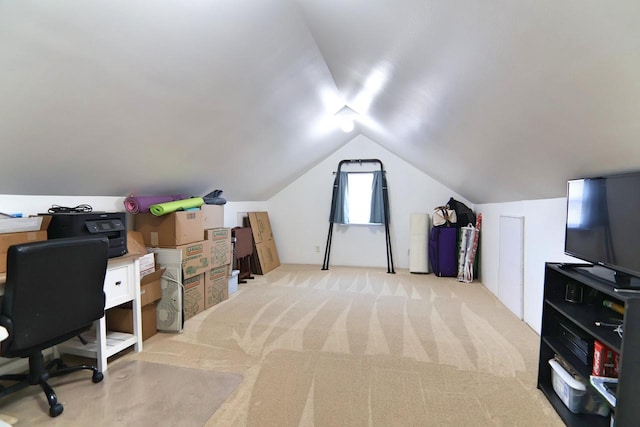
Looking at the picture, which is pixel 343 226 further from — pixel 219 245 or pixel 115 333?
pixel 115 333

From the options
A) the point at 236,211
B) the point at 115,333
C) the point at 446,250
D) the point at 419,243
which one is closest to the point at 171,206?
the point at 115,333

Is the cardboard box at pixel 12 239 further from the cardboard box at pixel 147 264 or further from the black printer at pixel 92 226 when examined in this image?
the cardboard box at pixel 147 264

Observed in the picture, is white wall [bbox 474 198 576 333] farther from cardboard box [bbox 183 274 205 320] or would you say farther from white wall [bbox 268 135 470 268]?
cardboard box [bbox 183 274 205 320]

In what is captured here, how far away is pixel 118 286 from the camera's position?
234cm

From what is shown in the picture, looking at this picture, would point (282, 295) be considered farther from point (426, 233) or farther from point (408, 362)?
point (426, 233)

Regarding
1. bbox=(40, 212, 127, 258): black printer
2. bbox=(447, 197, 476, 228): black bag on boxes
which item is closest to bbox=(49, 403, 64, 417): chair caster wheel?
bbox=(40, 212, 127, 258): black printer

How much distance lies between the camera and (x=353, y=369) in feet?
7.30

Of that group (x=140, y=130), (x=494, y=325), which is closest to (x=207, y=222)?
(x=140, y=130)

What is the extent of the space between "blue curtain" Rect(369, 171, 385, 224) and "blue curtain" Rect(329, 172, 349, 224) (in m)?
0.47

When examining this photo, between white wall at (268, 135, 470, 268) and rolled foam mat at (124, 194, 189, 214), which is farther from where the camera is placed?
white wall at (268, 135, 470, 268)

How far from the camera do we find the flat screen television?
1419 millimetres

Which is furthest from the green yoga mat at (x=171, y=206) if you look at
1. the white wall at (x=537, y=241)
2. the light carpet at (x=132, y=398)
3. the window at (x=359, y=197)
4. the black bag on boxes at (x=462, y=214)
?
the black bag on boxes at (x=462, y=214)

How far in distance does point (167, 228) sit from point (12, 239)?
1.22 m

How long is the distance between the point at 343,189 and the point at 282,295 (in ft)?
8.01
